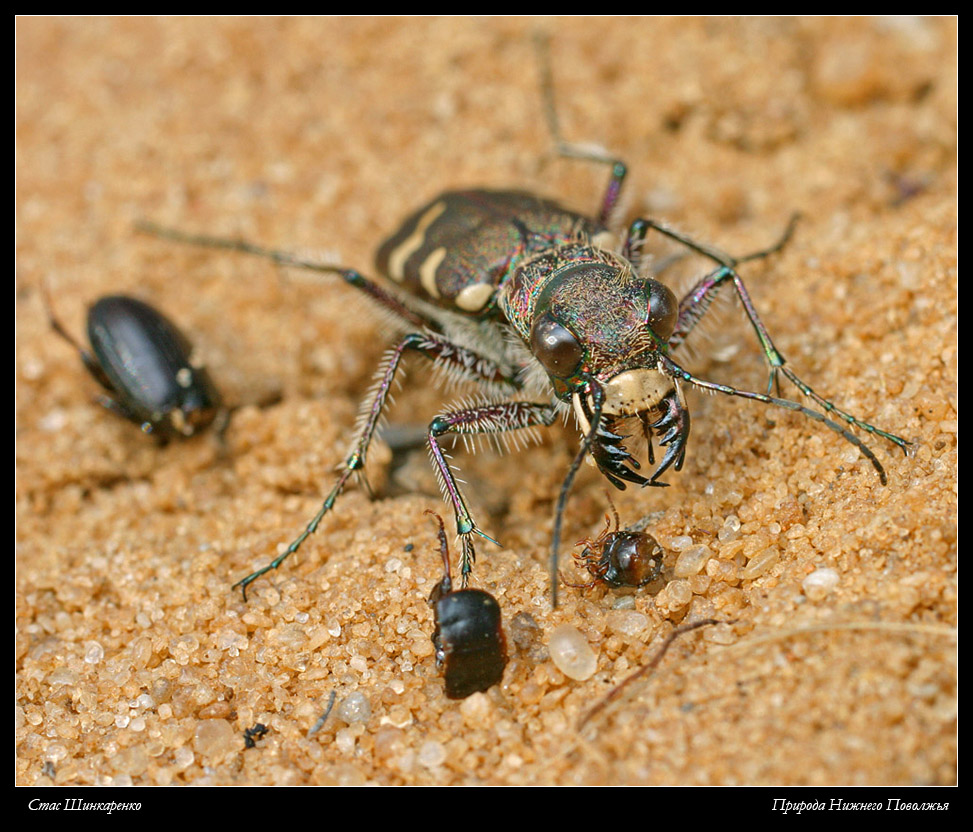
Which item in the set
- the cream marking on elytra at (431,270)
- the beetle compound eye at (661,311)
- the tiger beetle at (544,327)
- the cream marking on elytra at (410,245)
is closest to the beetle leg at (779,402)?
the tiger beetle at (544,327)

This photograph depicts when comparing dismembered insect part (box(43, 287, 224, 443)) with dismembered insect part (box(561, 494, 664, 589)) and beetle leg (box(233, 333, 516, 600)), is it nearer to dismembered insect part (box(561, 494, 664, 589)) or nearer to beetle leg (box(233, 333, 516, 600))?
beetle leg (box(233, 333, 516, 600))

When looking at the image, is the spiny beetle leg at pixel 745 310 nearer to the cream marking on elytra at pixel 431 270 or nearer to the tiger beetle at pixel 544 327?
the tiger beetle at pixel 544 327

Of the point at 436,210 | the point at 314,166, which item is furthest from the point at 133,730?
the point at 314,166

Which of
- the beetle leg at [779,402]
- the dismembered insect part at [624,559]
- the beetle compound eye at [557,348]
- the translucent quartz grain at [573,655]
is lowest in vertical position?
the translucent quartz grain at [573,655]

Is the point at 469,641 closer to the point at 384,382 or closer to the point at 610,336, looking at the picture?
the point at 610,336
